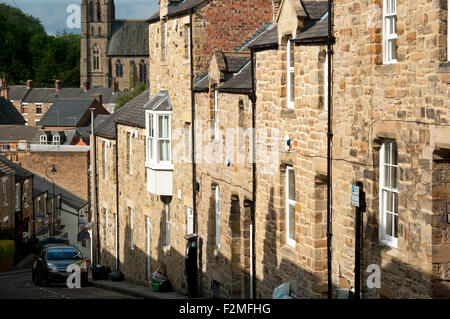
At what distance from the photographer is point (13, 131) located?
279ft

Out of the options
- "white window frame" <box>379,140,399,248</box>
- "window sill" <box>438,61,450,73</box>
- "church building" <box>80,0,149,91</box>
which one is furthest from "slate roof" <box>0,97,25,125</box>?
"window sill" <box>438,61,450,73</box>

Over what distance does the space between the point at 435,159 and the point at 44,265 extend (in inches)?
754

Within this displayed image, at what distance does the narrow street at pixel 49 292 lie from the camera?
24517mm

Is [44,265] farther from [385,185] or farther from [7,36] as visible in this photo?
[7,36]

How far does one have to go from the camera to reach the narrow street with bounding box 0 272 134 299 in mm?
24517

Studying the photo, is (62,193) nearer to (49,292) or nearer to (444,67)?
(49,292)

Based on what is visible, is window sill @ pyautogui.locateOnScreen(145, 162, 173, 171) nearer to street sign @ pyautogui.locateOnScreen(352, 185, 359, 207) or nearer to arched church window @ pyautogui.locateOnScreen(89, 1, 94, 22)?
street sign @ pyautogui.locateOnScreen(352, 185, 359, 207)

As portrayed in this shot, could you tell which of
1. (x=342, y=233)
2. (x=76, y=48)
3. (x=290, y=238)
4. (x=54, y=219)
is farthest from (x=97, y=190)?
(x=76, y=48)

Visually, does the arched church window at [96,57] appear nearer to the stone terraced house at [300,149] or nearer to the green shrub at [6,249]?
the green shrub at [6,249]

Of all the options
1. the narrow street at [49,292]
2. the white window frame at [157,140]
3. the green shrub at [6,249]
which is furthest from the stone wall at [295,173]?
the green shrub at [6,249]

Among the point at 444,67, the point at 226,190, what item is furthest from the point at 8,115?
the point at 444,67

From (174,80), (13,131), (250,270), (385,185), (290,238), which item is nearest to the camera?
(385,185)

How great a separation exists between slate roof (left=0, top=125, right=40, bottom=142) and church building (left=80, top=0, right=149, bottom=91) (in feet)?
238

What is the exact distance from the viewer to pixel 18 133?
84.6 m
